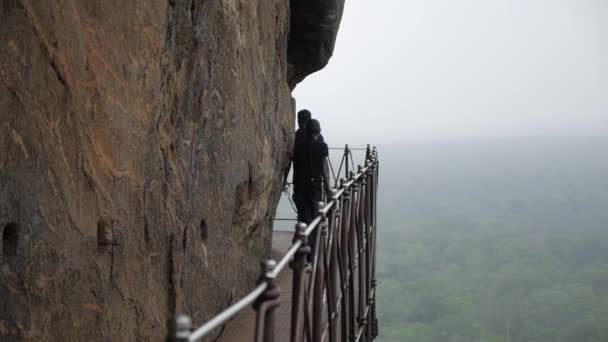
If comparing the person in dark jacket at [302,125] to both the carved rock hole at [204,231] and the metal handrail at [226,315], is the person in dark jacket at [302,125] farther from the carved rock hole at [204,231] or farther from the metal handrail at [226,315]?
the metal handrail at [226,315]

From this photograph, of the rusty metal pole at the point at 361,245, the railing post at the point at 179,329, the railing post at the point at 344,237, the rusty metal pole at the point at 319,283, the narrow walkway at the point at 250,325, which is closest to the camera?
the railing post at the point at 179,329

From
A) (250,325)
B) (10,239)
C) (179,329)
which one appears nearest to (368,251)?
(250,325)

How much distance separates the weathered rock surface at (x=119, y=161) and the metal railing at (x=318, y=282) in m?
0.71

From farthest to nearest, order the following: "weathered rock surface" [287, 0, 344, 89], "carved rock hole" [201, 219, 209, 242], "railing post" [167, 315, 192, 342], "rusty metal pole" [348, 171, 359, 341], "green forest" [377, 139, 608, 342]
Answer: "green forest" [377, 139, 608, 342]
"weathered rock surface" [287, 0, 344, 89]
"carved rock hole" [201, 219, 209, 242]
"rusty metal pole" [348, 171, 359, 341]
"railing post" [167, 315, 192, 342]

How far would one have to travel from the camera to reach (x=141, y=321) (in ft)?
13.3

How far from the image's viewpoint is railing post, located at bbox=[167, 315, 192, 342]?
1.50 metres

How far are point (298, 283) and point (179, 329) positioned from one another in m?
1.14

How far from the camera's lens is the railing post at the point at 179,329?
4.93 ft

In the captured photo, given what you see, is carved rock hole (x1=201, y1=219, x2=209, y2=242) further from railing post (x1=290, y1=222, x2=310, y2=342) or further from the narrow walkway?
railing post (x1=290, y1=222, x2=310, y2=342)

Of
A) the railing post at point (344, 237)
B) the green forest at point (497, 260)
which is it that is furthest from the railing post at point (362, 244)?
the green forest at point (497, 260)

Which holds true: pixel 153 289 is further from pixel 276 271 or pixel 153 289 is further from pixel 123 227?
pixel 276 271

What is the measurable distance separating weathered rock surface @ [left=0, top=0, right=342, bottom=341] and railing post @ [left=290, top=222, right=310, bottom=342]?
1113mm

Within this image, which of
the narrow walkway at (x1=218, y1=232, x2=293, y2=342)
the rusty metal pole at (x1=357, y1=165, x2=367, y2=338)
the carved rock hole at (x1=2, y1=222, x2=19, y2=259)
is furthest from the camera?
the narrow walkway at (x1=218, y1=232, x2=293, y2=342)

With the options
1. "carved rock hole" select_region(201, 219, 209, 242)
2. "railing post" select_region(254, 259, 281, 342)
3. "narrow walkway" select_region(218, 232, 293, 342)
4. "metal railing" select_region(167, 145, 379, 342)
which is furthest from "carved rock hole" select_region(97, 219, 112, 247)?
"narrow walkway" select_region(218, 232, 293, 342)
